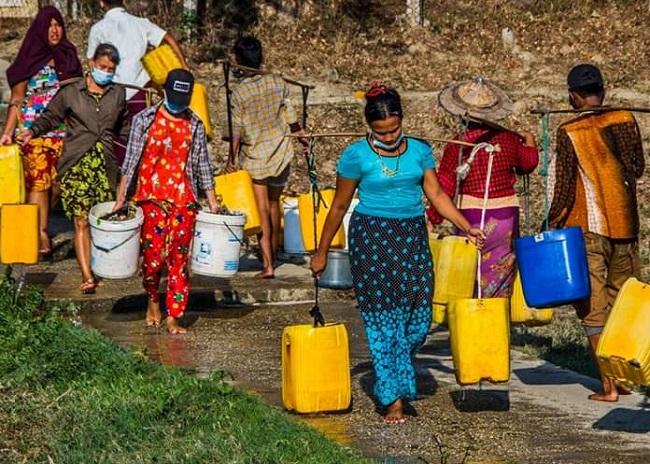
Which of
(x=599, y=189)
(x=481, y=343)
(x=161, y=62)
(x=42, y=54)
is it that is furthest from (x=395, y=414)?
(x=42, y=54)

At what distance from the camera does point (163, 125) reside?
10031 millimetres

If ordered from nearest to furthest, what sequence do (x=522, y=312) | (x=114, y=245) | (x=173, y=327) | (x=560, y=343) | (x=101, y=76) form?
1. (x=522, y=312)
2. (x=114, y=245)
3. (x=173, y=327)
4. (x=560, y=343)
5. (x=101, y=76)

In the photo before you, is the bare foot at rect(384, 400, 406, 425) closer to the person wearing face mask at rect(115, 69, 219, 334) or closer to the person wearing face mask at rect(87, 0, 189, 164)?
the person wearing face mask at rect(115, 69, 219, 334)

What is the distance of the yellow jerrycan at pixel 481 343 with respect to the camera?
26.7 ft

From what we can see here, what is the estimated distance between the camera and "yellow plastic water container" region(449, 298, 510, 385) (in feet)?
26.7

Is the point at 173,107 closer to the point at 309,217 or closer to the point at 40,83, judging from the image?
the point at 309,217

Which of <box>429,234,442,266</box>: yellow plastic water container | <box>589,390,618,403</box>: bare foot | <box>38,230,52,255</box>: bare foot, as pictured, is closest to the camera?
<box>589,390,618,403</box>: bare foot

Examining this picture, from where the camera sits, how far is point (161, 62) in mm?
11812

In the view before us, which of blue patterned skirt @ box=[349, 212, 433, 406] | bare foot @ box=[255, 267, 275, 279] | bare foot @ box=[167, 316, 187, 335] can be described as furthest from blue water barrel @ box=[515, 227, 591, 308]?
bare foot @ box=[255, 267, 275, 279]

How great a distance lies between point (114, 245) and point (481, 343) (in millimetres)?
2968

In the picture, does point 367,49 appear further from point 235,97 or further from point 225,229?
point 225,229

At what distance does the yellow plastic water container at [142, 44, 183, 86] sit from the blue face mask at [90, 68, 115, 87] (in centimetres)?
101

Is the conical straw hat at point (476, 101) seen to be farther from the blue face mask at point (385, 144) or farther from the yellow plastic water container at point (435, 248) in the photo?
the blue face mask at point (385, 144)

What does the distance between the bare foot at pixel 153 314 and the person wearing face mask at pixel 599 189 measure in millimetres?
2945
